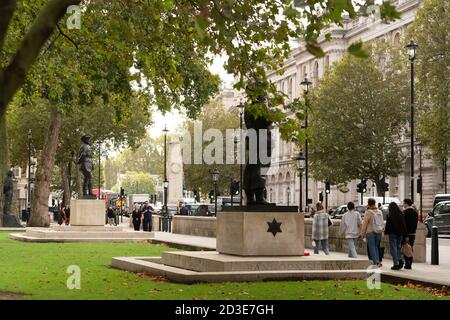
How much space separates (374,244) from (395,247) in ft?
2.09

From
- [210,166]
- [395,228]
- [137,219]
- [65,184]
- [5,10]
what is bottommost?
[137,219]

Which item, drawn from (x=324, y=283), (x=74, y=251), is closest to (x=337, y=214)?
(x=74, y=251)

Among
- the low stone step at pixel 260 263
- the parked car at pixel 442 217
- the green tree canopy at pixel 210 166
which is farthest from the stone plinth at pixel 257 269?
the green tree canopy at pixel 210 166

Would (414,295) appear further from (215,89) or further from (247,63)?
(215,89)

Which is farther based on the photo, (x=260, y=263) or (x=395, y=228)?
(x=395, y=228)

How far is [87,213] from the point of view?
36.2 metres

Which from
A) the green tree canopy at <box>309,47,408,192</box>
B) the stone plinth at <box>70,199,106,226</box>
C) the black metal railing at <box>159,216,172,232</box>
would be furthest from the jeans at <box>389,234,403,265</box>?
the green tree canopy at <box>309,47,408,192</box>

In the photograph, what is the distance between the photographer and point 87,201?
35.8 metres

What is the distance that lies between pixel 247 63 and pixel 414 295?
501 cm

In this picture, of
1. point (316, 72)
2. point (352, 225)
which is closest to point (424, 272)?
point (352, 225)

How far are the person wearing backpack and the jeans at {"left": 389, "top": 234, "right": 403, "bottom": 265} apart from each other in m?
0.39

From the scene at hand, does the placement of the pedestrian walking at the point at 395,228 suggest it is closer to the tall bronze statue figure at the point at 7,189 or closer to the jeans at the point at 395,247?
the jeans at the point at 395,247

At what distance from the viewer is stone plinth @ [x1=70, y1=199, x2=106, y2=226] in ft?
118

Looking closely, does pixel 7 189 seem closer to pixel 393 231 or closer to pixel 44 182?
pixel 44 182
